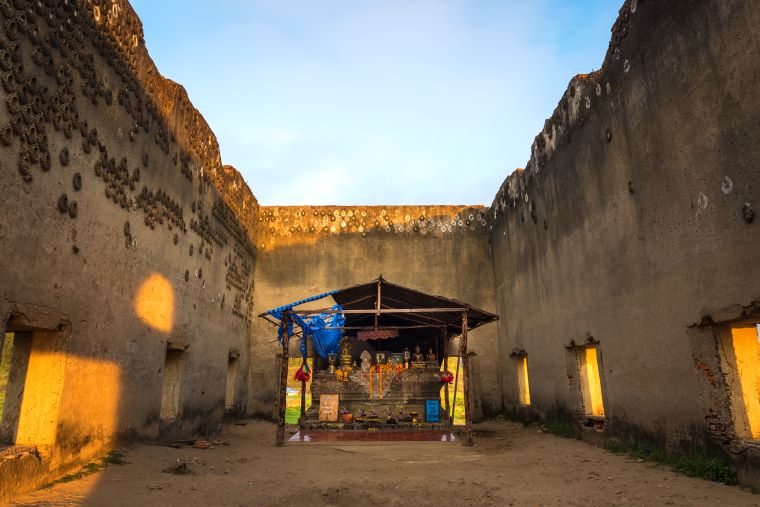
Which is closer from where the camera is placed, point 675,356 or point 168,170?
→ point 675,356

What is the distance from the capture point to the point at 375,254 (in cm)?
1608

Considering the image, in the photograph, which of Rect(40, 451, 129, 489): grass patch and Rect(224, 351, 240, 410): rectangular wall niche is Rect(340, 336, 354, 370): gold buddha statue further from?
Rect(40, 451, 129, 489): grass patch

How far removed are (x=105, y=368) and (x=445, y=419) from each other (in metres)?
8.79

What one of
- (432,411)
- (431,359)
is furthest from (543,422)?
(431,359)

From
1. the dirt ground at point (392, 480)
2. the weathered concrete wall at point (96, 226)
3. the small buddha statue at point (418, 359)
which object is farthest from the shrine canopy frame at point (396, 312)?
the weathered concrete wall at point (96, 226)

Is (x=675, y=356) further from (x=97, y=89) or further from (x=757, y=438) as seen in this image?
(x=97, y=89)

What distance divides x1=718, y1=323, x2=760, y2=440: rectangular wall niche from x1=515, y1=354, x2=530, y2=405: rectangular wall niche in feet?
23.9

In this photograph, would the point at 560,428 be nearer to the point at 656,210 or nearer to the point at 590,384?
the point at 590,384

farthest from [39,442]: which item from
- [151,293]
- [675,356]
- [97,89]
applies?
[675,356]

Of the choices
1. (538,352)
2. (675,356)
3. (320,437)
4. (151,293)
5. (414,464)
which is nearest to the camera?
(675,356)

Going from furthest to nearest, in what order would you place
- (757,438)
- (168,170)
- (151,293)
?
(168,170), (151,293), (757,438)

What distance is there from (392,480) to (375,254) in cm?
1029

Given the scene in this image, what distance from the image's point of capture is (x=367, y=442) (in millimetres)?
9781

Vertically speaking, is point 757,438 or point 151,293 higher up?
point 151,293
